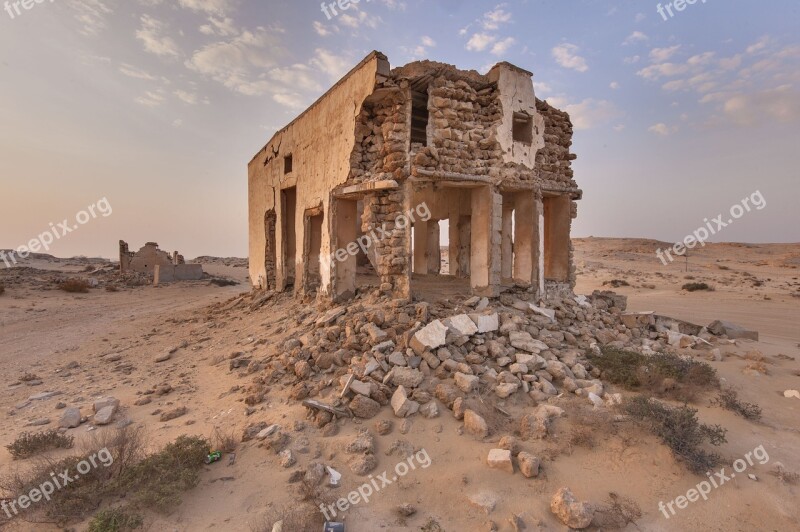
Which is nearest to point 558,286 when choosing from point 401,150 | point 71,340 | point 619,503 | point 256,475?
point 401,150

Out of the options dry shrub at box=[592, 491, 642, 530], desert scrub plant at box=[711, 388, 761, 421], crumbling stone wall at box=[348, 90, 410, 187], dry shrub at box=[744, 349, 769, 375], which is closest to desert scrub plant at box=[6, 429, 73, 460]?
dry shrub at box=[592, 491, 642, 530]

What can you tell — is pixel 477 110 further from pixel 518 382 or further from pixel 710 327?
pixel 710 327

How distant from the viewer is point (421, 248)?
1449 centimetres

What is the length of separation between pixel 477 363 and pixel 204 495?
3.76 metres

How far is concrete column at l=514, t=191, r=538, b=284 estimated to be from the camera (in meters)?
8.41

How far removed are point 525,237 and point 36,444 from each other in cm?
869

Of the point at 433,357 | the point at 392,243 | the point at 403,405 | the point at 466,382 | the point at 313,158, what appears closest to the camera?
the point at 403,405

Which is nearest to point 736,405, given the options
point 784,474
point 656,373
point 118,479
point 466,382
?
point 656,373

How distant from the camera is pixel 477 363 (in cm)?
569

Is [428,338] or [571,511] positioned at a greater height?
[428,338]

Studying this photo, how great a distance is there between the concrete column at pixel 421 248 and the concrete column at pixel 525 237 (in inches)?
231

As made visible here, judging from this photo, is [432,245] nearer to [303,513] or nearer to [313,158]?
[313,158]

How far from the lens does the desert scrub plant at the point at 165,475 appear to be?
11.3ft

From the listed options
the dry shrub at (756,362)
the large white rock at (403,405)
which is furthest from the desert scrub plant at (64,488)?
the dry shrub at (756,362)
